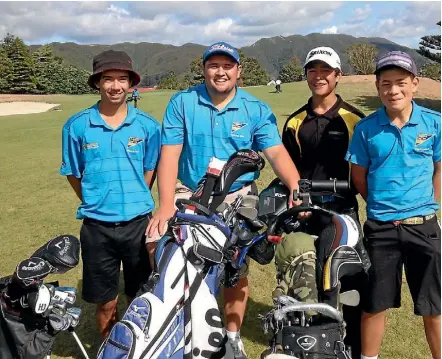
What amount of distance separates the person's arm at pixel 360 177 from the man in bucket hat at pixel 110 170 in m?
1.54

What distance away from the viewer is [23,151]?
16109 millimetres

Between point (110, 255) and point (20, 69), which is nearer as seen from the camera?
point (110, 255)

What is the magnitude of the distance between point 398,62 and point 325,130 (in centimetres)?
83

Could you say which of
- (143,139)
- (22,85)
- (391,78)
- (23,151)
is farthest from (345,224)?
(22,85)

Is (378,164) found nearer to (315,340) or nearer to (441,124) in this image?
(441,124)

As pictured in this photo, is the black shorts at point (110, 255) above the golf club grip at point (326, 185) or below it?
below

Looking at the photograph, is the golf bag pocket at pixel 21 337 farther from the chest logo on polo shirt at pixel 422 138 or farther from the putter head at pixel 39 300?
the chest logo on polo shirt at pixel 422 138

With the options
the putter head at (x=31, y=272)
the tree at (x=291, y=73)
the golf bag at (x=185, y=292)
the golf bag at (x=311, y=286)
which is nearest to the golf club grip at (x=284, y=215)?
the golf bag at (x=311, y=286)

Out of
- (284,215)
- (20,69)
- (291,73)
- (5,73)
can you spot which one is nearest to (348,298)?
(284,215)

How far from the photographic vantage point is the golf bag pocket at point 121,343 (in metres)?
2.48

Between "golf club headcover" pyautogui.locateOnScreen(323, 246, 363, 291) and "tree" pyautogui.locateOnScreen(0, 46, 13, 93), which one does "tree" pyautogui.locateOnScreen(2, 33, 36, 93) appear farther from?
"golf club headcover" pyautogui.locateOnScreen(323, 246, 363, 291)

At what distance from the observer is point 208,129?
3.67 metres

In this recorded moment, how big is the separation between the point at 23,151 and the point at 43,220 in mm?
8670

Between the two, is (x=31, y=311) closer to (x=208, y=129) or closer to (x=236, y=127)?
(x=208, y=129)
